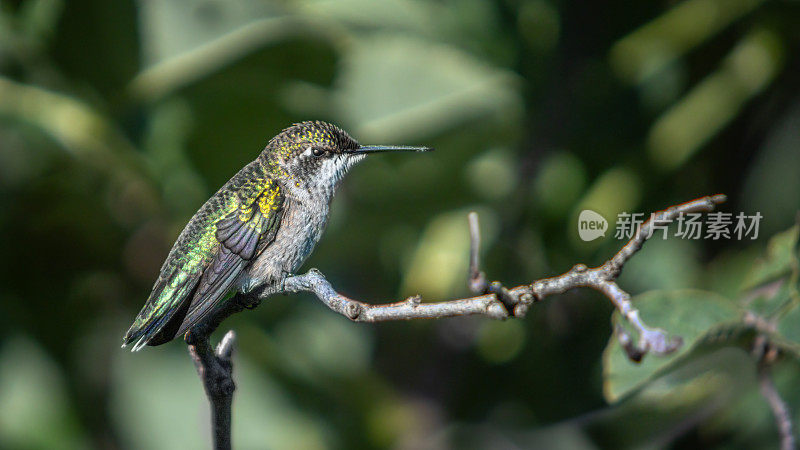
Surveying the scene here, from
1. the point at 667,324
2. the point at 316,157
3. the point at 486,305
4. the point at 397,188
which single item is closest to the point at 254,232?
the point at 316,157

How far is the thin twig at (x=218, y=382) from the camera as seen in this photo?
2.62 feet

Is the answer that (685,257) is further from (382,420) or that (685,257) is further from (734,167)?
(382,420)

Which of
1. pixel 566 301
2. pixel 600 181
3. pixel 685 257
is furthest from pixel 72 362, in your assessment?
pixel 685 257

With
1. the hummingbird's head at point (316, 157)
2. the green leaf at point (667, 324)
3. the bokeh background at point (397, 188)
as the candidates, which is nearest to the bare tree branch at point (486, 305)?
the hummingbird's head at point (316, 157)

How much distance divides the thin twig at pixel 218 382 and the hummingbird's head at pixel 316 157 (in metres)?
0.24

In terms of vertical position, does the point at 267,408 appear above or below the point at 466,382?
below

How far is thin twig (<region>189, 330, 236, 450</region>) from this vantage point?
80cm

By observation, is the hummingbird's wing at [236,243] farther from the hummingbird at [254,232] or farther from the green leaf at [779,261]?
the green leaf at [779,261]

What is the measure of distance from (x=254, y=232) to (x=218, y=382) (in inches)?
8.0

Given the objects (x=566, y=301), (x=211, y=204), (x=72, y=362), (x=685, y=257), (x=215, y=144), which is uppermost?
(x=685, y=257)

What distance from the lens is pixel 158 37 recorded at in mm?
1944

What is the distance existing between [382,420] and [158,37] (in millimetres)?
1148

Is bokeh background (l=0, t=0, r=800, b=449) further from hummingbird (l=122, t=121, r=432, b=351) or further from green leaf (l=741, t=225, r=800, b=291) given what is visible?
hummingbird (l=122, t=121, r=432, b=351)

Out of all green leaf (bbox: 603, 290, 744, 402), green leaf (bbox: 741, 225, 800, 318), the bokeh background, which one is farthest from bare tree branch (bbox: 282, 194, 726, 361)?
the bokeh background
